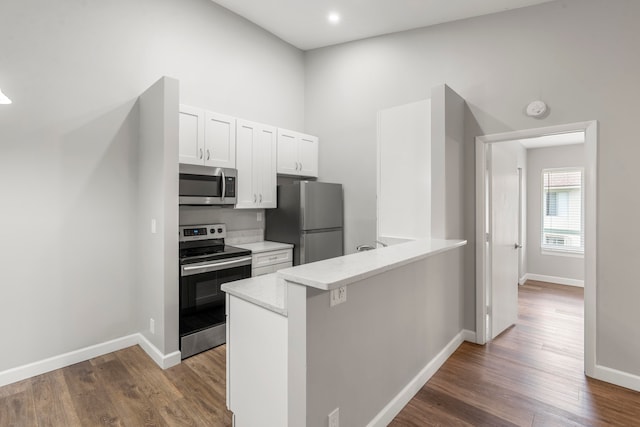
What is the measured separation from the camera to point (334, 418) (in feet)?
5.25

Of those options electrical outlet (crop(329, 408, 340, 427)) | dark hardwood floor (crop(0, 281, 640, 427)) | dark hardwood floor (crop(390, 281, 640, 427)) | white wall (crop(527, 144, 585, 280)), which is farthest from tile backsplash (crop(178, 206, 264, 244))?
white wall (crop(527, 144, 585, 280))

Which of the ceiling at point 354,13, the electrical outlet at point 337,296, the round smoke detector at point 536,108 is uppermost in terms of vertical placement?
the ceiling at point 354,13

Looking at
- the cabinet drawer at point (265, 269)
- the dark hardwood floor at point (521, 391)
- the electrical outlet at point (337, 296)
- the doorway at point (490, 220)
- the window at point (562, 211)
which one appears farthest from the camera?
the window at point (562, 211)

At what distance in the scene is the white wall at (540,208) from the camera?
5625mm

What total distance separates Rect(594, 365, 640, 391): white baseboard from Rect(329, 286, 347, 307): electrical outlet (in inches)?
98.6

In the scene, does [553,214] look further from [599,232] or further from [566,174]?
[599,232]

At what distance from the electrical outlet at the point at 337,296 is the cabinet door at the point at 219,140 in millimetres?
2227

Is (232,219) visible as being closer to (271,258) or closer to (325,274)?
(271,258)

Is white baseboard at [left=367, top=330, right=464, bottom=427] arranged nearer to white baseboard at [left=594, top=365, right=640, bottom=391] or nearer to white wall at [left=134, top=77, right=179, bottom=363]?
white baseboard at [left=594, top=365, right=640, bottom=391]

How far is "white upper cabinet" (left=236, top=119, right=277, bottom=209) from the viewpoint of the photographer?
3.58 metres

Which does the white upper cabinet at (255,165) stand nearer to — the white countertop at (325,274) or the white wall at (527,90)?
the white wall at (527,90)

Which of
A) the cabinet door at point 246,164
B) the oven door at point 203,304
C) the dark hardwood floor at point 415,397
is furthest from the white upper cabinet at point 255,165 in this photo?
the dark hardwood floor at point 415,397

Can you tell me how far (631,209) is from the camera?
8.21ft

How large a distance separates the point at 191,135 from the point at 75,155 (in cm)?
98
